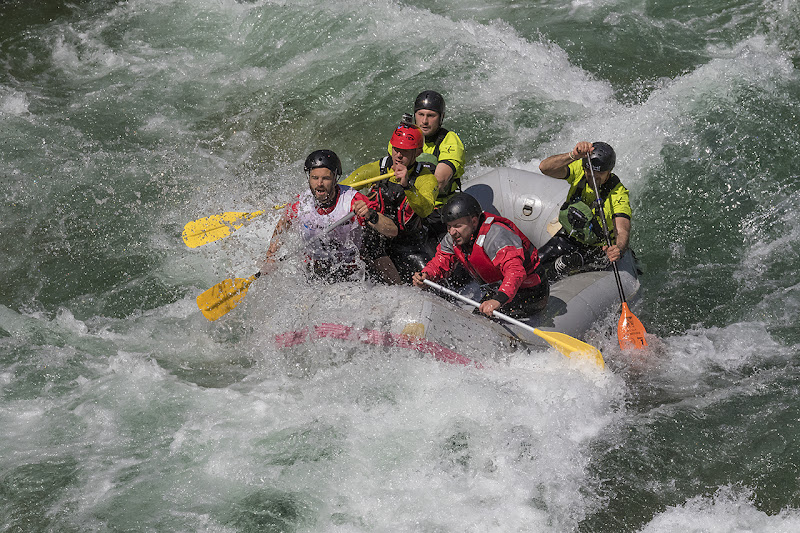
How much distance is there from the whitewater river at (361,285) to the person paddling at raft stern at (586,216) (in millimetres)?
578

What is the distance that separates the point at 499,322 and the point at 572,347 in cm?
56

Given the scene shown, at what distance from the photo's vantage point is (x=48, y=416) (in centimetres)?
570

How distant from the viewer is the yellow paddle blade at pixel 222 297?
636 centimetres

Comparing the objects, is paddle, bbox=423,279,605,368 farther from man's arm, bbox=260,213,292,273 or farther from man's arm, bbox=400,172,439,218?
man's arm, bbox=260,213,292,273

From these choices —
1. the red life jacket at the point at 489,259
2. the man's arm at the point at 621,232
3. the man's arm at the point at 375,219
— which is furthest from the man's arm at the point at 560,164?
the man's arm at the point at 375,219

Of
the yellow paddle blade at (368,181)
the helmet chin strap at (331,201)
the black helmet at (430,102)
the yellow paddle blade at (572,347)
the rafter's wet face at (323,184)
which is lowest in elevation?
the yellow paddle blade at (572,347)

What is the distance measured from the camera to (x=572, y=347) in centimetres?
577

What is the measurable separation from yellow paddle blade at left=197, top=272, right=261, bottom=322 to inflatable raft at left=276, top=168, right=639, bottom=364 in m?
0.72

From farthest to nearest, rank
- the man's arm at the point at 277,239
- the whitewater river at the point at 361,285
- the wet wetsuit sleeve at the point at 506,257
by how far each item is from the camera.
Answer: the man's arm at the point at 277,239 < the wet wetsuit sleeve at the point at 506,257 < the whitewater river at the point at 361,285

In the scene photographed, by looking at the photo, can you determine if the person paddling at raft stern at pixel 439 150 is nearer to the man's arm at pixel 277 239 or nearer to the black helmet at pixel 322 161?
the black helmet at pixel 322 161

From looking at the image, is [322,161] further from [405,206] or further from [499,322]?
[499,322]

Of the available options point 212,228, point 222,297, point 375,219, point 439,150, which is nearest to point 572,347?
point 375,219

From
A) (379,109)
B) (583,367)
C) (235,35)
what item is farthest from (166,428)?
(235,35)

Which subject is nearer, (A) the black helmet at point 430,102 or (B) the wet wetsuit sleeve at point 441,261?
(B) the wet wetsuit sleeve at point 441,261
